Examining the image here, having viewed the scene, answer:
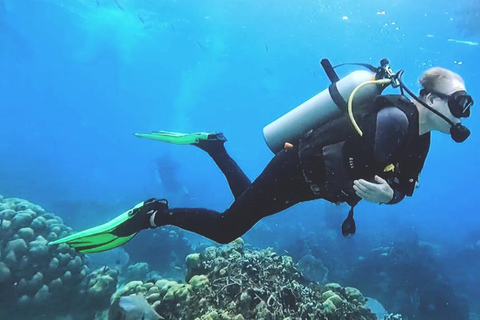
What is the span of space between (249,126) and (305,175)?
481 ft

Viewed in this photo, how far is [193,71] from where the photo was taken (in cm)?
7794

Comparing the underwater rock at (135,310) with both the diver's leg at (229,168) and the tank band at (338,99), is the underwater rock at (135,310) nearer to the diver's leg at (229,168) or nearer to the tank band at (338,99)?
the diver's leg at (229,168)

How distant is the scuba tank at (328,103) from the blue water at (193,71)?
51.8ft

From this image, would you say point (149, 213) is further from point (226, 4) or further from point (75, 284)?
point (226, 4)

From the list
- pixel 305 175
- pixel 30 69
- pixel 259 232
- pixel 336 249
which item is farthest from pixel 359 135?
pixel 30 69

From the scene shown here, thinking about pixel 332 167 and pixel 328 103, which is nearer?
pixel 332 167

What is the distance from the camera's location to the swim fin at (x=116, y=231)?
5.08m

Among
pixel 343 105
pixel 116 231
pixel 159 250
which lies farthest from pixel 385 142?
pixel 159 250

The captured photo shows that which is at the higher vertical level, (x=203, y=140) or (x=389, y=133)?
(x=203, y=140)

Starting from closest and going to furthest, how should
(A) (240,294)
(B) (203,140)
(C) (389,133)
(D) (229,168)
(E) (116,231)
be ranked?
1. (C) (389,133)
2. (E) (116,231)
3. (A) (240,294)
4. (D) (229,168)
5. (B) (203,140)

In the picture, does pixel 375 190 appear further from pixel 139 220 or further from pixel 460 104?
pixel 139 220

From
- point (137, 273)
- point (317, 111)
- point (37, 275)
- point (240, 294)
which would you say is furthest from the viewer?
point (137, 273)

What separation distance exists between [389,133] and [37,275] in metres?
7.05

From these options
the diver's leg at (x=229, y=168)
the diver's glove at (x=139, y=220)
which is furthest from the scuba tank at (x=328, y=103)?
the diver's glove at (x=139, y=220)
